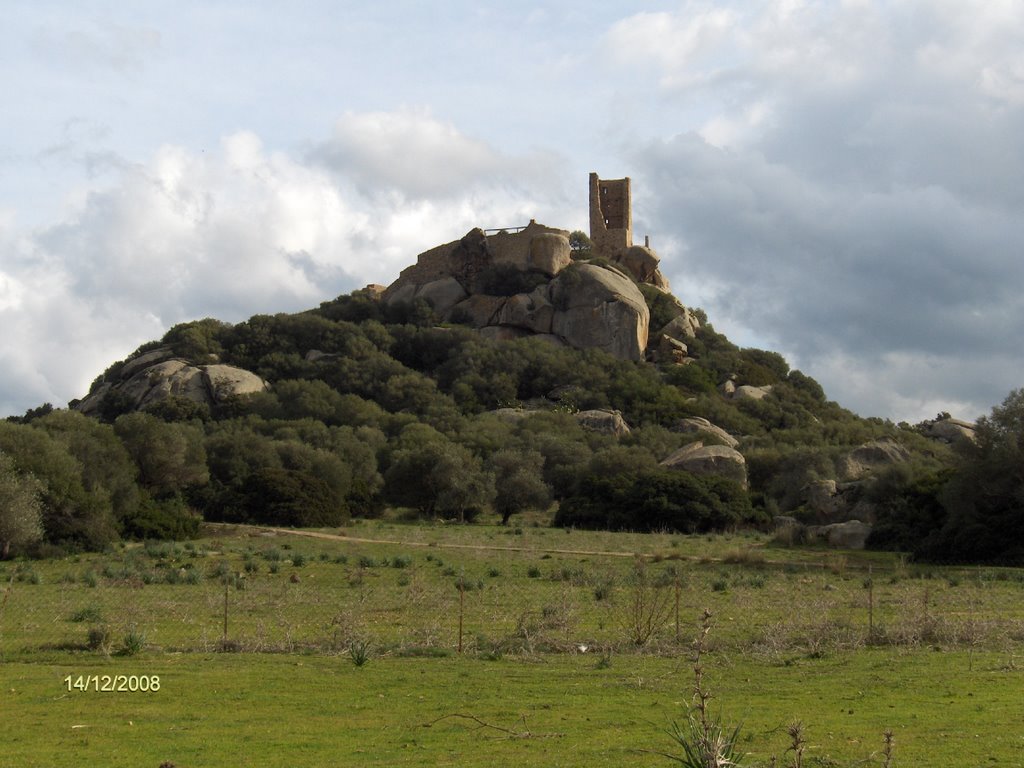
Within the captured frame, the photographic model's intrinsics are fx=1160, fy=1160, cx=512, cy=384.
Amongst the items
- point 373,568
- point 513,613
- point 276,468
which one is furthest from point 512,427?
point 513,613

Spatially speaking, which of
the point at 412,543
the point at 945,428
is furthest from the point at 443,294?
the point at 412,543

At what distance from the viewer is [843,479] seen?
158 feet

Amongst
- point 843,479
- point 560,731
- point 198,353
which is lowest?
point 560,731

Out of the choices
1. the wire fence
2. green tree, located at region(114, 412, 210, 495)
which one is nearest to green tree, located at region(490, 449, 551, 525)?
green tree, located at region(114, 412, 210, 495)

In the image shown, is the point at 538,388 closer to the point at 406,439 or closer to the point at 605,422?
the point at 605,422

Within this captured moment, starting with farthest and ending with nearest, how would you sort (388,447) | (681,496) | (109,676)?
(388,447), (681,496), (109,676)

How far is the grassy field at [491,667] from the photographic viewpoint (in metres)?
9.28

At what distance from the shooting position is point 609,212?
86938 millimetres

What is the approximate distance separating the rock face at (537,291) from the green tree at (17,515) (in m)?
48.4

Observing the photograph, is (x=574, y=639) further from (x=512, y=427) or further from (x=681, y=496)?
(x=512, y=427)

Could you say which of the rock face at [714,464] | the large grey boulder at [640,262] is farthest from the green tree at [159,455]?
the large grey boulder at [640,262]

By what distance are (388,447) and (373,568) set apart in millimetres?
30000
